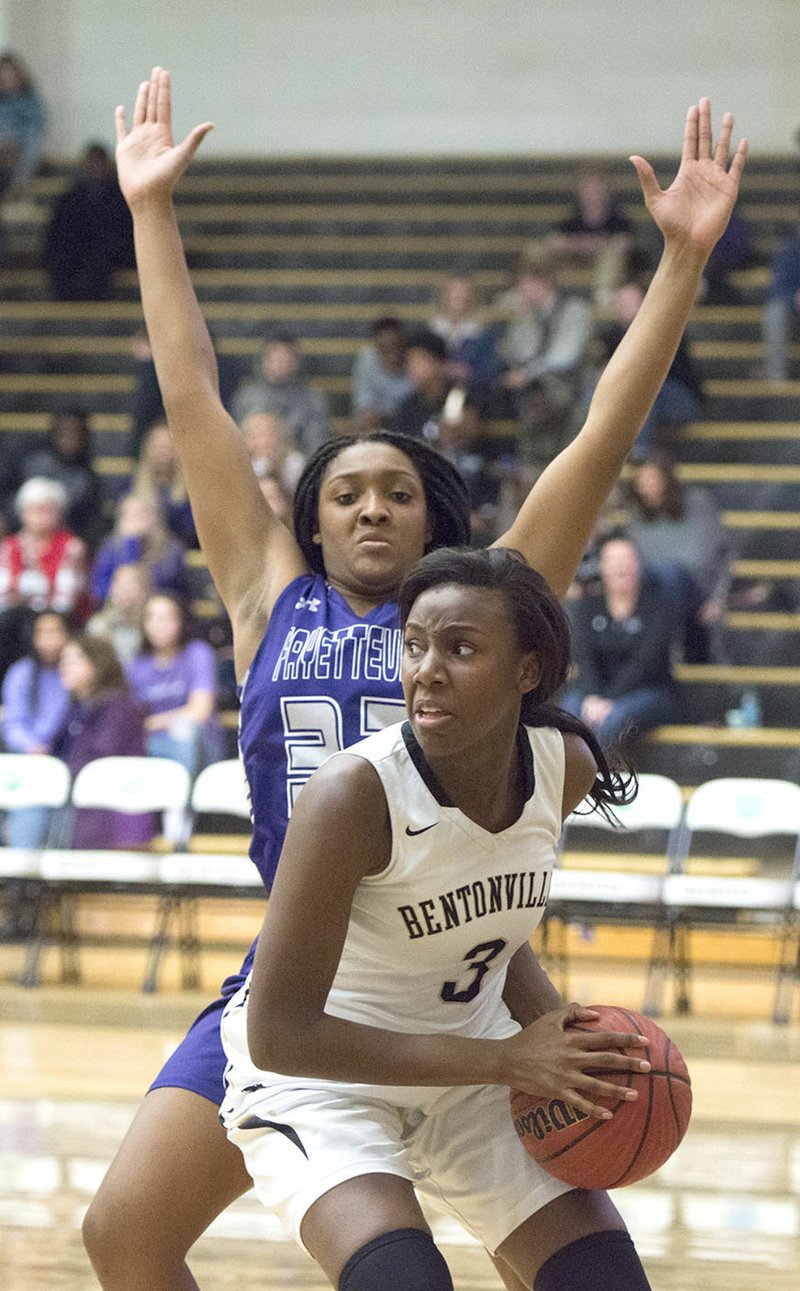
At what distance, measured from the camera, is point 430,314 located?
40.1 ft

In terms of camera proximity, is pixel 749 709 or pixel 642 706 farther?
pixel 749 709

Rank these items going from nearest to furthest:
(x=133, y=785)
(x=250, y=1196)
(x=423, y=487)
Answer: (x=423, y=487), (x=250, y=1196), (x=133, y=785)

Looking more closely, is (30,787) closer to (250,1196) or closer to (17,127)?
(250,1196)

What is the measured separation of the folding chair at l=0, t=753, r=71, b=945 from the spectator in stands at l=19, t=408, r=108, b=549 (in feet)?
7.27

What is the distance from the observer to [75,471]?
10383 millimetres

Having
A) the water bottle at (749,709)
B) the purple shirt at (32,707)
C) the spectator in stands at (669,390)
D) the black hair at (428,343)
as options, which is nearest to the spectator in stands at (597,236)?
the spectator in stands at (669,390)

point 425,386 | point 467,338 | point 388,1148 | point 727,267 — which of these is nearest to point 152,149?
point 388,1148

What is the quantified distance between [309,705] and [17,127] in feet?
39.6

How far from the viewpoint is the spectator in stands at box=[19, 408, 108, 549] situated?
33.5 ft

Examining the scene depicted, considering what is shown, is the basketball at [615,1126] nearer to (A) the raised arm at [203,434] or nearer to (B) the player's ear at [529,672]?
(B) the player's ear at [529,672]

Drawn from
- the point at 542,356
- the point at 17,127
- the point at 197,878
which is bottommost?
the point at 197,878

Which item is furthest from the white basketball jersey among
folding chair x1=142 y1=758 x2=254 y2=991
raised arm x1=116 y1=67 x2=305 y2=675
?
folding chair x1=142 y1=758 x2=254 y2=991

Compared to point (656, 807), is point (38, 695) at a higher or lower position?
higher

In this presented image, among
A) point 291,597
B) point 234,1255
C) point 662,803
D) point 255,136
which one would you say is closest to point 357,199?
point 255,136
